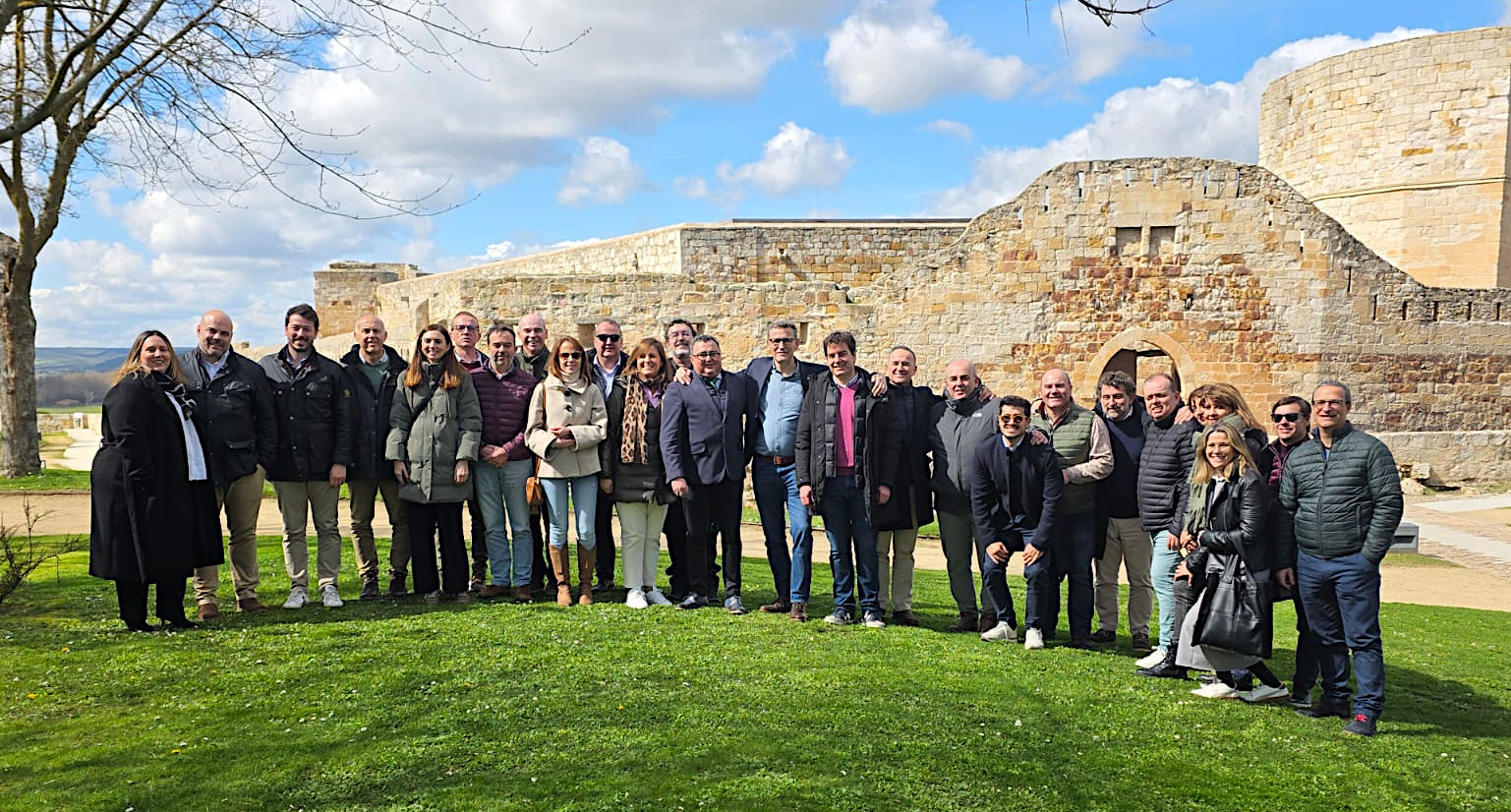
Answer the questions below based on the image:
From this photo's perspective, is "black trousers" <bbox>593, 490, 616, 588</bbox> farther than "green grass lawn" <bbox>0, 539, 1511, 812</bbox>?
Yes

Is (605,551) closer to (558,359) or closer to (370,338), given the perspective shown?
(558,359)

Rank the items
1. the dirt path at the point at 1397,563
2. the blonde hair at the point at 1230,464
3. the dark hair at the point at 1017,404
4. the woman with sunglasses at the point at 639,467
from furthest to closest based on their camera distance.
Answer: the dirt path at the point at 1397,563 → the woman with sunglasses at the point at 639,467 → the dark hair at the point at 1017,404 → the blonde hair at the point at 1230,464

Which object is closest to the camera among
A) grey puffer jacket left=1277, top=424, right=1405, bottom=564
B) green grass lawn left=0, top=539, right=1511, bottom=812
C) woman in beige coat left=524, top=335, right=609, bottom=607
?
green grass lawn left=0, top=539, right=1511, bottom=812

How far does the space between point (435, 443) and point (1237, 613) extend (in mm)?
4945

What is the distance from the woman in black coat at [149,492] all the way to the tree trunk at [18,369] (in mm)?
11076

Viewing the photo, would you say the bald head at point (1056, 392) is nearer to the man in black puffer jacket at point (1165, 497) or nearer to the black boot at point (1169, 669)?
the man in black puffer jacket at point (1165, 497)

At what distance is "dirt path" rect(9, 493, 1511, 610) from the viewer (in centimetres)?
1043

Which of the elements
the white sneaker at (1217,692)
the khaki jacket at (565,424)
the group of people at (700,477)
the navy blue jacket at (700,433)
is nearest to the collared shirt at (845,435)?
the group of people at (700,477)

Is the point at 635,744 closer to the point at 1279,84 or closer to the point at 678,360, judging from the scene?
the point at 678,360

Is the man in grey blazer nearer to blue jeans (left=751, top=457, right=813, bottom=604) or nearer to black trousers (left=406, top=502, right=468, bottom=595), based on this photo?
blue jeans (left=751, top=457, right=813, bottom=604)

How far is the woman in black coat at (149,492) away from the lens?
557 centimetres

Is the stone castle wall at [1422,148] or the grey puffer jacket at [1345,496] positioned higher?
the stone castle wall at [1422,148]

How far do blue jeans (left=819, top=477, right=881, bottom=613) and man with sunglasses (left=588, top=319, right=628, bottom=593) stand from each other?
1.55 m

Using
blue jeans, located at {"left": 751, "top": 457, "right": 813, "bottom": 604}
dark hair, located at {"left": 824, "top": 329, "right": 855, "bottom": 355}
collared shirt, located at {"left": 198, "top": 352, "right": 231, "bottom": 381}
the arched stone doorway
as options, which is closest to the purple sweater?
collared shirt, located at {"left": 198, "top": 352, "right": 231, "bottom": 381}
